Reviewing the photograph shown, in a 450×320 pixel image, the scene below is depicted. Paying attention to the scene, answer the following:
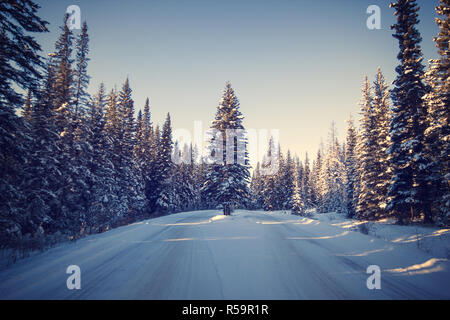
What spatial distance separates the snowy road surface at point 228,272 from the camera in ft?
13.9

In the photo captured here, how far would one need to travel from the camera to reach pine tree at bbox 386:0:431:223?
51.1ft

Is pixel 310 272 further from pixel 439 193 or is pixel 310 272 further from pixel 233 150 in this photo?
pixel 233 150

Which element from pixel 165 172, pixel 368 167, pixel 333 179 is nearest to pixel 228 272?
pixel 368 167

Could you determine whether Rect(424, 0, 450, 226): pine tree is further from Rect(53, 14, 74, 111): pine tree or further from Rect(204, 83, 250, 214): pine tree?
Rect(53, 14, 74, 111): pine tree

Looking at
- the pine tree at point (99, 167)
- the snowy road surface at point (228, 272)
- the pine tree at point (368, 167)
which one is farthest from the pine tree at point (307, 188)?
the snowy road surface at point (228, 272)

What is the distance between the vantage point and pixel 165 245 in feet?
27.3

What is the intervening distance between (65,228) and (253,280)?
59.4ft

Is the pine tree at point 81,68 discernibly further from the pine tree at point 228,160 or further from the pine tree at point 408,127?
the pine tree at point 408,127

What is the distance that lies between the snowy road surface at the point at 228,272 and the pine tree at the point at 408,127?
1125cm

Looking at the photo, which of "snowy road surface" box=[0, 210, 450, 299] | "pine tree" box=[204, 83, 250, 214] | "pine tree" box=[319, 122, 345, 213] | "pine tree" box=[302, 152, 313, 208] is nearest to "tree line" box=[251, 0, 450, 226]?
"snowy road surface" box=[0, 210, 450, 299]

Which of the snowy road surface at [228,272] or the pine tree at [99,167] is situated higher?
the pine tree at [99,167]

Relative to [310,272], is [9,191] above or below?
above

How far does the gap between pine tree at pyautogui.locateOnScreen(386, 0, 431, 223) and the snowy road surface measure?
11252 mm
